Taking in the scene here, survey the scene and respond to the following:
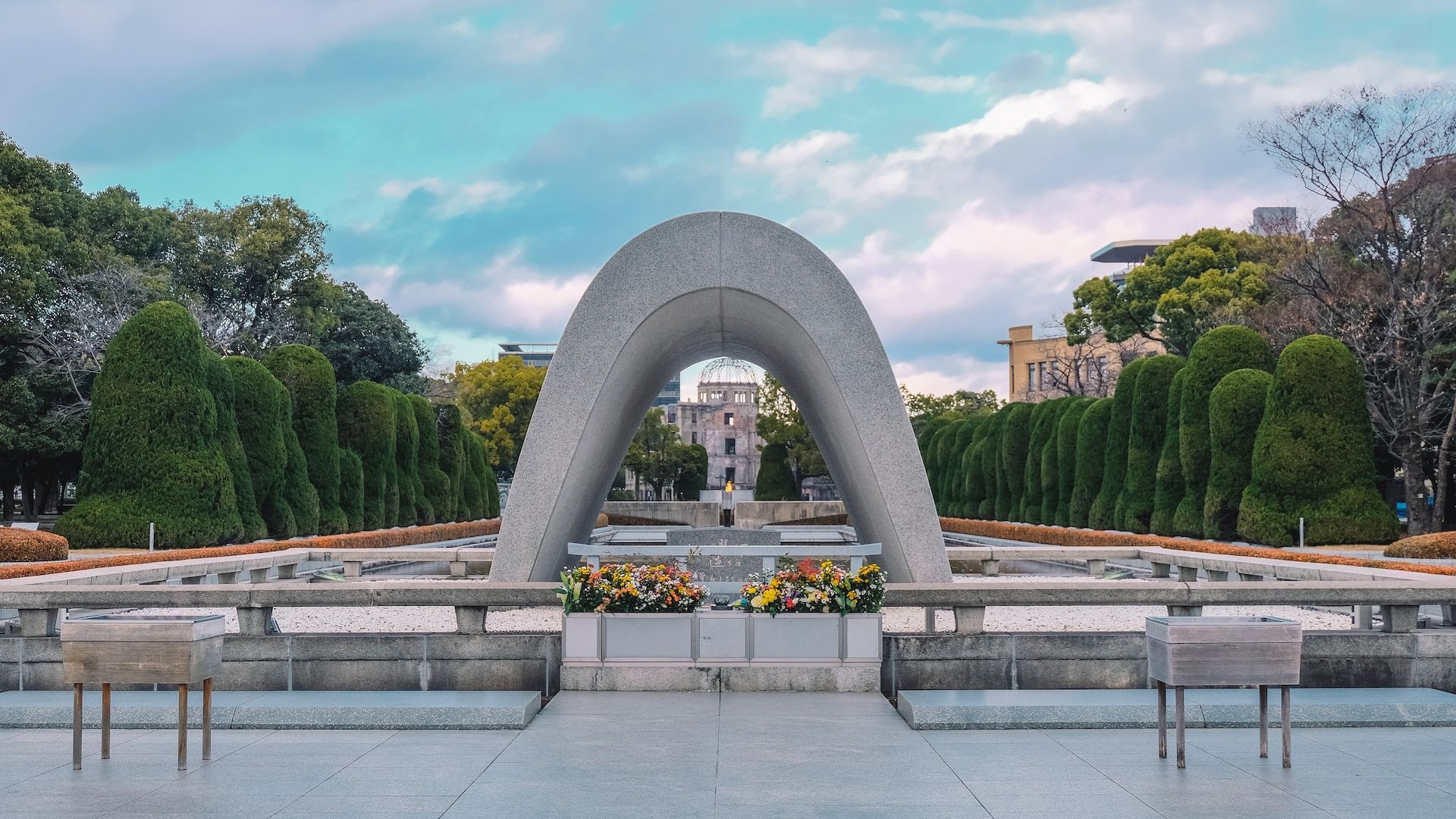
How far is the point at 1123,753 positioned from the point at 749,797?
246cm

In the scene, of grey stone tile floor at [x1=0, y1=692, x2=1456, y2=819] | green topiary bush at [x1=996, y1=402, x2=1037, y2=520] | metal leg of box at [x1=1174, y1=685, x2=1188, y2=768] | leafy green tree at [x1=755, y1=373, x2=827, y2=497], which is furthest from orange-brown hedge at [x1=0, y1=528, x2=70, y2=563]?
leafy green tree at [x1=755, y1=373, x2=827, y2=497]

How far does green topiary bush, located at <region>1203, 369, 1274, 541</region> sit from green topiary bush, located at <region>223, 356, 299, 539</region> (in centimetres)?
2014

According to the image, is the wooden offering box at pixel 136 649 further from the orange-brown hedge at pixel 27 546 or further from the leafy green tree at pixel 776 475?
the leafy green tree at pixel 776 475

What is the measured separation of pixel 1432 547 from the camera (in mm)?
18516

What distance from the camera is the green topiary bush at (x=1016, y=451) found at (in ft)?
128

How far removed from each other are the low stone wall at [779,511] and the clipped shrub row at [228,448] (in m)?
16.6

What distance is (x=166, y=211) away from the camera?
44.6 metres

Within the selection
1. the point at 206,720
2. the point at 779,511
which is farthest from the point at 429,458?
the point at 206,720

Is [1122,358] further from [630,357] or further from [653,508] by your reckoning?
[630,357]

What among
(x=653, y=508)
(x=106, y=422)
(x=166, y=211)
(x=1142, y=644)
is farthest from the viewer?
(x=653, y=508)

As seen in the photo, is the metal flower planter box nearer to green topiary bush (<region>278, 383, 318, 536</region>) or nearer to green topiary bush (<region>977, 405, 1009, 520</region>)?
green topiary bush (<region>278, 383, 318, 536</region>)

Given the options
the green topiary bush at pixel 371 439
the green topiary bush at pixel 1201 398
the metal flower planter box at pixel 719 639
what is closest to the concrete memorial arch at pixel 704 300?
the metal flower planter box at pixel 719 639

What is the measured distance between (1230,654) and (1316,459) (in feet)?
62.3

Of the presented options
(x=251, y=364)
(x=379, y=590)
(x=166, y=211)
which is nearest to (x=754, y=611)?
(x=379, y=590)
